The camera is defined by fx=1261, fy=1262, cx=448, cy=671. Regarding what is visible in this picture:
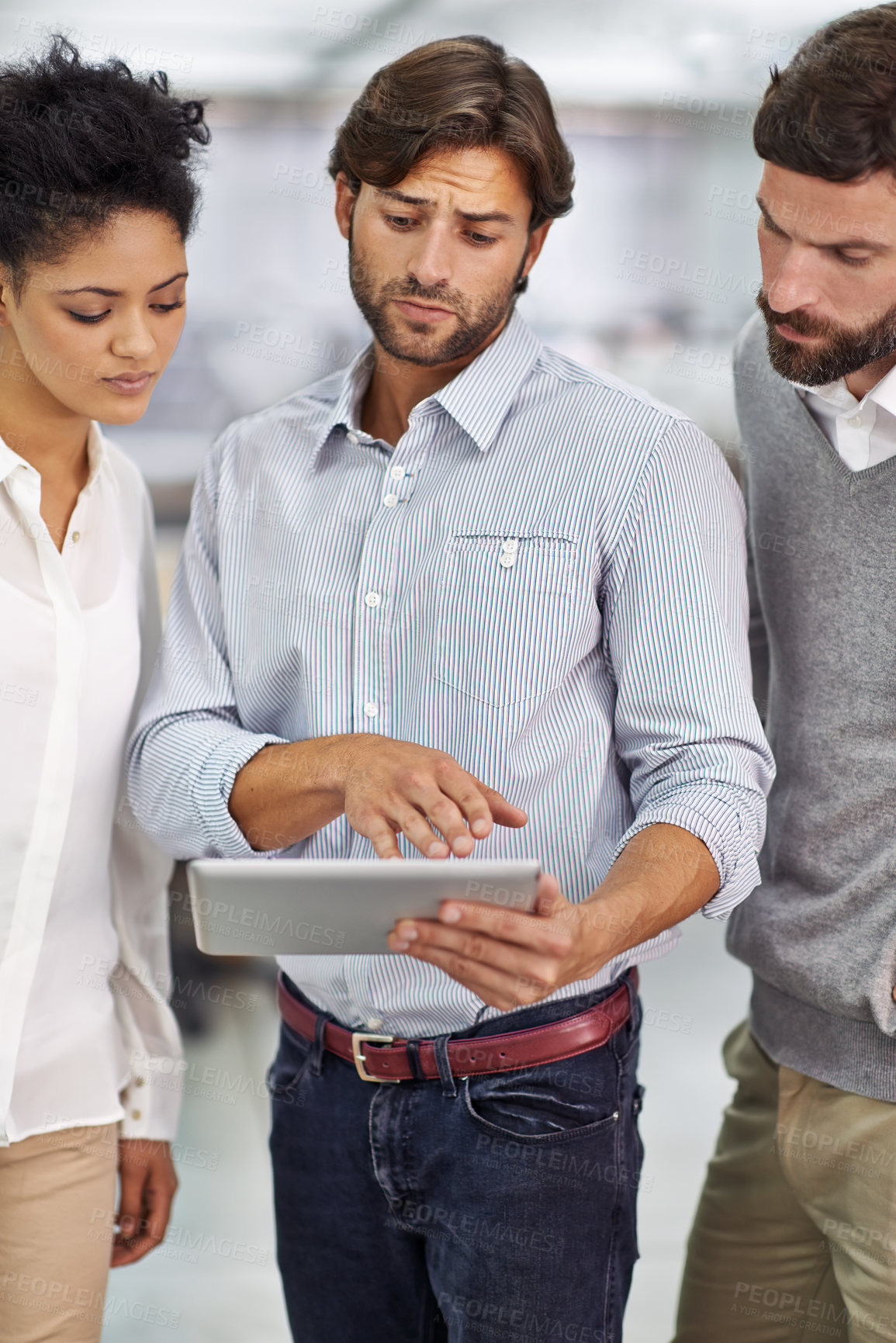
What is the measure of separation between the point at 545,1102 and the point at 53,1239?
590 mm

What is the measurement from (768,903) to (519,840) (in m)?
0.35

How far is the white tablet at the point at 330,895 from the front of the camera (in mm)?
990

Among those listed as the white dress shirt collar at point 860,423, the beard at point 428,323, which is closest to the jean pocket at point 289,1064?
the beard at point 428,323

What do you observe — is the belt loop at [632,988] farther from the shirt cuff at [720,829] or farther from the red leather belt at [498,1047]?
the shirt cuff at [720,829]

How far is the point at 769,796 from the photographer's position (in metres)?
1.53

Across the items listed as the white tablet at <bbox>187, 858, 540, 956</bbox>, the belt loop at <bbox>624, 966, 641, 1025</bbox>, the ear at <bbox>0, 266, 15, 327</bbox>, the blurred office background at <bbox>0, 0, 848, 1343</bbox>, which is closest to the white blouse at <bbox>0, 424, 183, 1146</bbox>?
the ear at <bbox>0, 266, 15, 327</bbox>

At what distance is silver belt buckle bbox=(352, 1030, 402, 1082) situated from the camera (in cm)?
137

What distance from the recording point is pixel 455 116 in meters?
1.37

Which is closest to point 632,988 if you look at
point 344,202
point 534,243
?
point 534,243

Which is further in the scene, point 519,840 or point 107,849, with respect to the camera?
point 107,849

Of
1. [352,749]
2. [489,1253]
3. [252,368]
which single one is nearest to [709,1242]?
[489,1253]

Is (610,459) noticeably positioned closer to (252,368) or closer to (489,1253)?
→ (489,1253)

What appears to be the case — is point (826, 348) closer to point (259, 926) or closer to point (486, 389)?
point (486, 389)

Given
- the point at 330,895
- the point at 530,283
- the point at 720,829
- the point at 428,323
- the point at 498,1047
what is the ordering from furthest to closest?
the point at 530,283
the point at 428,323
the point at 498,1047
the point at 720,829
the point at 330,895
